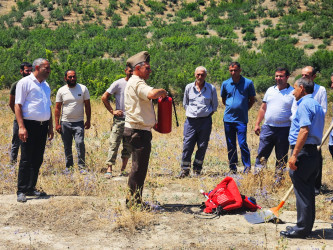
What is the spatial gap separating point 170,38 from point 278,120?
832 inches

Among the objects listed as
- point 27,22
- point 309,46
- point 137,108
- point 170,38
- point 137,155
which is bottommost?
point 137,155

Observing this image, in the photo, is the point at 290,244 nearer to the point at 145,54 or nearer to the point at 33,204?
the point at 145,54

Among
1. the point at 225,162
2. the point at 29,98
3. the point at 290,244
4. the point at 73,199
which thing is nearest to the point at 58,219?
the point at 73,199

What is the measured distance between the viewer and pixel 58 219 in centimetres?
537

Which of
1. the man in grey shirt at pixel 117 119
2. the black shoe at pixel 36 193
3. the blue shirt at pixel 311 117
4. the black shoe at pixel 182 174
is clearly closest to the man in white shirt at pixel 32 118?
the black shoe at pixel 36 193

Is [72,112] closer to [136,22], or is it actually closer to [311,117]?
[311,117]

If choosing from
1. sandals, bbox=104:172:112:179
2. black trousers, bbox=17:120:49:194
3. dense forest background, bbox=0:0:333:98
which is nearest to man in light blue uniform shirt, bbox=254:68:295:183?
sandals, bbox=104:172:112:179

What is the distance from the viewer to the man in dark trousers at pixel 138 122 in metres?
5.20

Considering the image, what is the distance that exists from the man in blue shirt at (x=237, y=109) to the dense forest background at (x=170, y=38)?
8403 millimetres

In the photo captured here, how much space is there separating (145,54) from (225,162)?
12.8 ft

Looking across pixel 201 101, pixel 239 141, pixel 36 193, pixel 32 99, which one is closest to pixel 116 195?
pixel 36 193

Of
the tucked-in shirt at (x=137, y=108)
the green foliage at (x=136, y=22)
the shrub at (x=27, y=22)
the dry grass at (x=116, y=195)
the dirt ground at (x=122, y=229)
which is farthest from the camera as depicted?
the green foliage at (x=136, y=22)

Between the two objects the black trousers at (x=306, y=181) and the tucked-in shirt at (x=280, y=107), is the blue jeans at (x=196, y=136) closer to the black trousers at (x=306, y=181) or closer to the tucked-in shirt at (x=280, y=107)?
the tucked-in shirt at (x=280, y=107)

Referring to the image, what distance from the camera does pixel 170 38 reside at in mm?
26953
